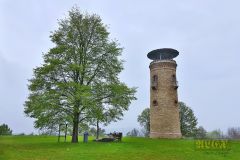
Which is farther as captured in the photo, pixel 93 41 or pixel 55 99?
pixel 93 41

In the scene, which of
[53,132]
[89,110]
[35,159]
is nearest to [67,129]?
[53,132]

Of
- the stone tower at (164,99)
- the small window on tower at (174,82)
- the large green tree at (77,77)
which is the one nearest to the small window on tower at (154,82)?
the stone tower at (164,99)

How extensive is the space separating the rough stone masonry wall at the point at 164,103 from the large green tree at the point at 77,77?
12168 millimetres

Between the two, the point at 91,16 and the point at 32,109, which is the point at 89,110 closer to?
the point at 32,109

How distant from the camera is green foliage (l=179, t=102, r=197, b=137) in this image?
5838 cm

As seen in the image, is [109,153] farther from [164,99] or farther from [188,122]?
[188,122]

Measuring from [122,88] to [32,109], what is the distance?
28.5 ft

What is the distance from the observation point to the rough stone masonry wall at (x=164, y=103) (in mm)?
38469

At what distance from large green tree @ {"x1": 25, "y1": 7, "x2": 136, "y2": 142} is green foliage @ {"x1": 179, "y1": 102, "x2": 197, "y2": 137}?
34331 mm

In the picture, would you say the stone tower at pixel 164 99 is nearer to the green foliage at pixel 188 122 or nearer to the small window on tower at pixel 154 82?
the small window on tower at pixel 154 82

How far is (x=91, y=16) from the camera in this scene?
98.6 ft

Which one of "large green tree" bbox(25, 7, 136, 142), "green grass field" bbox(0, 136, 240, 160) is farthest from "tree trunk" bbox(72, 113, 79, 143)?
"green grass field" bbox(0, 136, 240, 160)

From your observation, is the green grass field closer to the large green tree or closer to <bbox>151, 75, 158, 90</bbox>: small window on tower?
the large green tree

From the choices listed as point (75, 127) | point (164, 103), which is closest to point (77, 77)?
point (75, 127)
